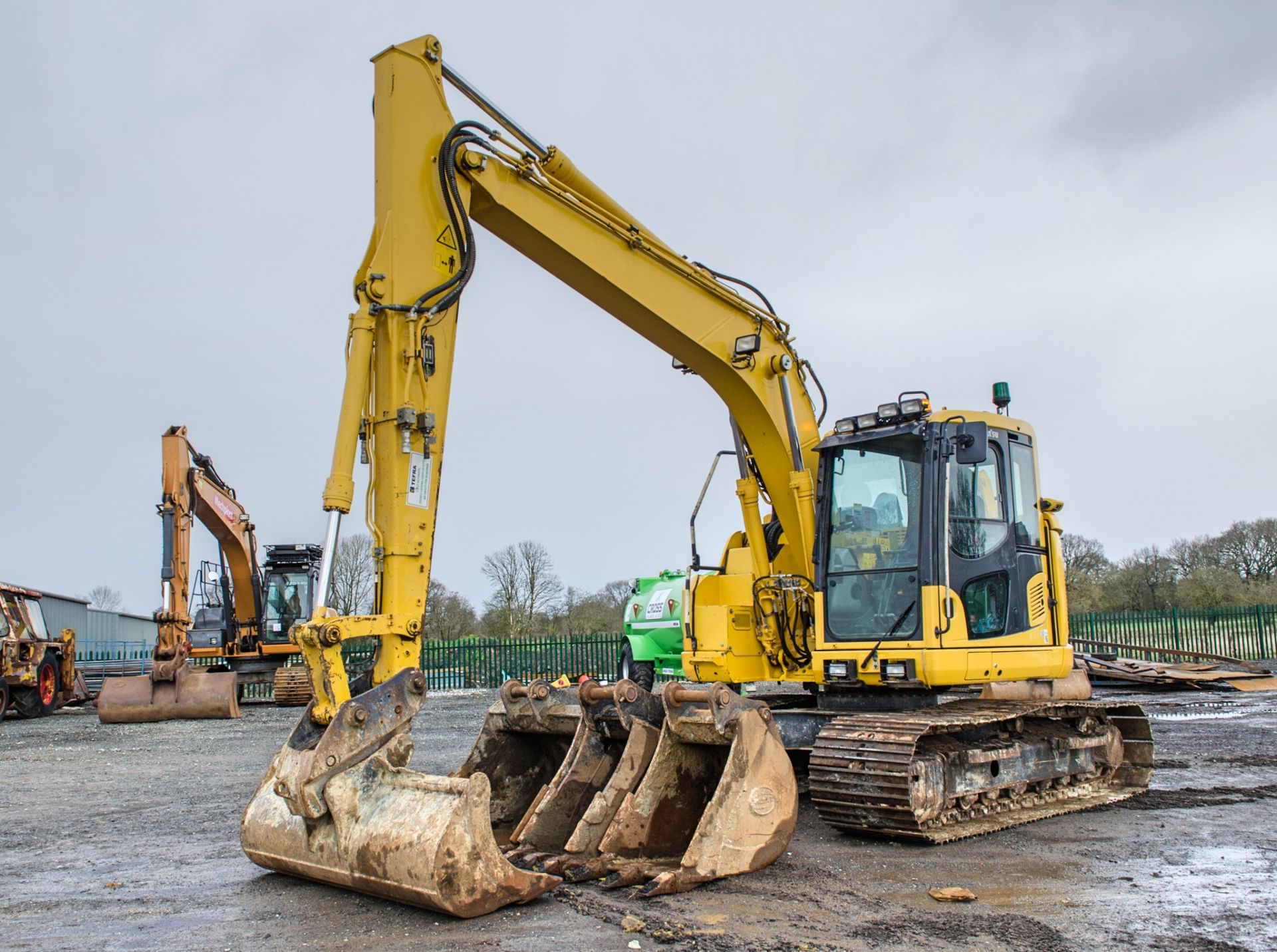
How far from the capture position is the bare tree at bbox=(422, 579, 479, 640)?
124 ft

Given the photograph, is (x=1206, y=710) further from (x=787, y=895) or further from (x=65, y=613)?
(x=65, y=613)

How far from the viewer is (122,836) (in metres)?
7.05

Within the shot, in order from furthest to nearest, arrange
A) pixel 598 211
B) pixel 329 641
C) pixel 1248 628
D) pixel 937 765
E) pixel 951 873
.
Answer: pixel 1248 628
pixel 598 211
pixel 937 765
pixel 951 873
pixel 329 641

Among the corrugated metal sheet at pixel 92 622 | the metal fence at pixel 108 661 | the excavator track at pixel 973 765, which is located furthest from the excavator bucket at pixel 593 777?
the corrugated metal sheet at pixel 92 622

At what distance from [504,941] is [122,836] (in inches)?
161

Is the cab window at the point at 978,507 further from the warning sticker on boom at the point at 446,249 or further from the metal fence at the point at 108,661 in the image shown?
the metal fence at the point at 108,661

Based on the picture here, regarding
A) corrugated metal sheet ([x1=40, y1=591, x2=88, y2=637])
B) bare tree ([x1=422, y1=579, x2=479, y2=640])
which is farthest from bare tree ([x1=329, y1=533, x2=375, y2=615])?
corrugated metal sheet ([x1=40, y1=591, x2=88, y2=637])

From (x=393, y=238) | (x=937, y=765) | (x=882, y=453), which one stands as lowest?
(x=937, y=765)

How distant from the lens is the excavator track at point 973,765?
19.6 feet

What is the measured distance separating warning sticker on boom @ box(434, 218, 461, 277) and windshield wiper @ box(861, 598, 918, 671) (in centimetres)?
354

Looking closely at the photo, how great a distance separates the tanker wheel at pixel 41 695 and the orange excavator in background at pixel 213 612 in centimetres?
183

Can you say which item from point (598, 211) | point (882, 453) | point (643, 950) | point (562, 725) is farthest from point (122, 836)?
point (882, 453)

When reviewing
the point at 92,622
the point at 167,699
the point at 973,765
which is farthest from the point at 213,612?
the point at 92,622

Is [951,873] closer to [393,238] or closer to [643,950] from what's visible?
[643,950]
